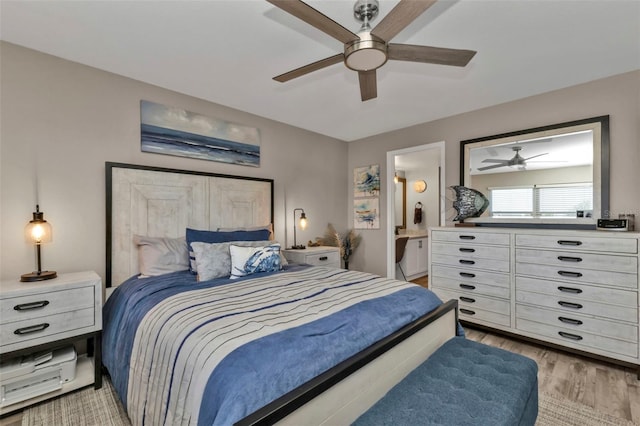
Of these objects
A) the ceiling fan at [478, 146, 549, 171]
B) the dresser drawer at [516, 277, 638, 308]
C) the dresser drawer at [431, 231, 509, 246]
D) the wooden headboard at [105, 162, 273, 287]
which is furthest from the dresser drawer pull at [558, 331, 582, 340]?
the wooden headboard at [105, 162, 273, 287]

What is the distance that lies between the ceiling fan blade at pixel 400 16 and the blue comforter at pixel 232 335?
148cm

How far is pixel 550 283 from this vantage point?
2.64 m

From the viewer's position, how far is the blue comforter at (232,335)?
3.47ft

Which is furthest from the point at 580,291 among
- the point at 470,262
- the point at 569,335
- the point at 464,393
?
the point at 464,393

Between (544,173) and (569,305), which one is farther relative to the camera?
(544,173)

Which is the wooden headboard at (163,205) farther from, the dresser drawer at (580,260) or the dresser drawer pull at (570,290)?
the dresser drawer pull at (570,290)

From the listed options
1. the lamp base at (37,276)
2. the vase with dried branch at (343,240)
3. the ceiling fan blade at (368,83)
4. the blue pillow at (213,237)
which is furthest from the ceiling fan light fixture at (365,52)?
the vase with dried branch at (343,240)

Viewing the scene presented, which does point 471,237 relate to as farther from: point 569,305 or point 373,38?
point 373,38

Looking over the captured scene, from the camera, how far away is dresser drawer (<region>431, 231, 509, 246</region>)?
9.58ft

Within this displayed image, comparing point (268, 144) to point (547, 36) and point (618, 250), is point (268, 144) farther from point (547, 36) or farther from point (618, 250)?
point (618, 250)

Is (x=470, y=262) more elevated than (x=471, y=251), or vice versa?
(x=471, y=251)

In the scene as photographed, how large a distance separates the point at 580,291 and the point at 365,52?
2663 mm

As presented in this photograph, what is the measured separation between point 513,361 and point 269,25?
2.53 meters

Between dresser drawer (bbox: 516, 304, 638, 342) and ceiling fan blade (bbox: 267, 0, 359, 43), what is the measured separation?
2840 mm
